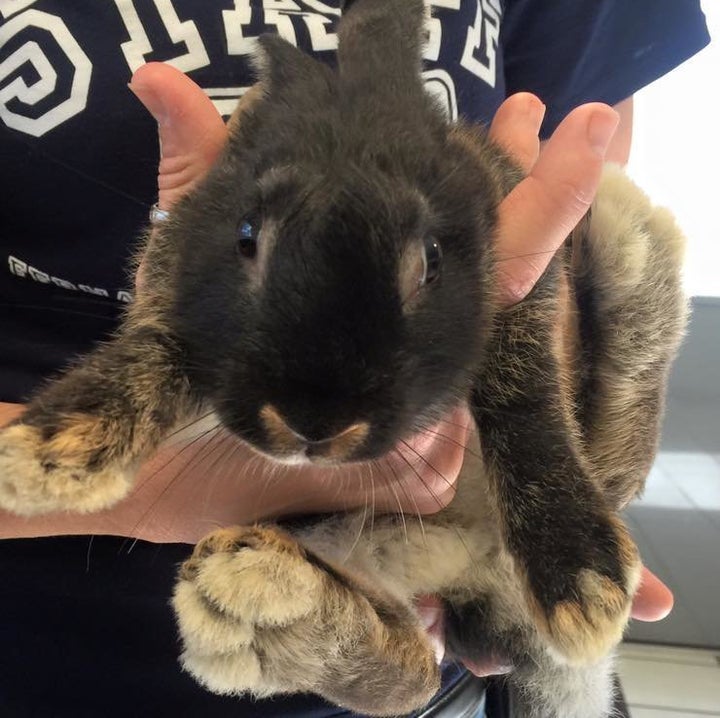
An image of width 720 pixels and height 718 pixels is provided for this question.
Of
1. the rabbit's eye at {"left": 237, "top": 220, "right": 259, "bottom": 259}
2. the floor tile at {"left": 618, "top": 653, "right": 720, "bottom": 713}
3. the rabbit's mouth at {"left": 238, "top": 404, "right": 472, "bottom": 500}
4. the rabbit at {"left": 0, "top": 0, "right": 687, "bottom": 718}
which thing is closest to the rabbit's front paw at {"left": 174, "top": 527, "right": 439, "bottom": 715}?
the rabbit at {"left": 0, "top": 0, "right": 687, "bottom": 718}

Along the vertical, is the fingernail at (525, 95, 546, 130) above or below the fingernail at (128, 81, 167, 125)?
above

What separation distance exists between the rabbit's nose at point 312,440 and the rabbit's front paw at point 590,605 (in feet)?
1.05

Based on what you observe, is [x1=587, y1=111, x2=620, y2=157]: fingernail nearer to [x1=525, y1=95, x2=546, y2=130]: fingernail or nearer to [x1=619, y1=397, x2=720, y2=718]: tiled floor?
[x1=525, y1=95, x2=546, y2=130]: fingernail

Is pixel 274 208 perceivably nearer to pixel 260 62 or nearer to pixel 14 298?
pixel 260 62

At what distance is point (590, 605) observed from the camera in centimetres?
83

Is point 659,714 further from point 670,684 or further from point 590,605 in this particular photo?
point 590,605

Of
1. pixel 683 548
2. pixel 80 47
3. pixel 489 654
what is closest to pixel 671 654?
pixel 683 548

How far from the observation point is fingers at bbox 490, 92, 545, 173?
1.21 m

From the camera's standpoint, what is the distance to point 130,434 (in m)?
0.81

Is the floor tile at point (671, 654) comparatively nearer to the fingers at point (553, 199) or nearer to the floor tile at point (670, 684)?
the floor tile at point (670, 684)

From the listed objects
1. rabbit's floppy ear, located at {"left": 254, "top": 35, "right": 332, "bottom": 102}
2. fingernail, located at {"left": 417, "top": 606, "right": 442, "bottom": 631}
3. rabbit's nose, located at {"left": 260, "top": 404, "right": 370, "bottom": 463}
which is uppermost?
rabbit's floppy ear, located at {"left": 254, "top": 35, "right": 332, "bottom": 102}

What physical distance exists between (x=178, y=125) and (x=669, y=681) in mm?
2619

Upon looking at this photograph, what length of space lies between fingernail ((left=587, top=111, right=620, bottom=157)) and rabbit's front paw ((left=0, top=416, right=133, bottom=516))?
2.39 feet

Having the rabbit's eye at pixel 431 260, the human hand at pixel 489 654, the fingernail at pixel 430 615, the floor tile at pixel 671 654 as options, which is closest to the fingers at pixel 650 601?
the human hand at pixel 489 654
